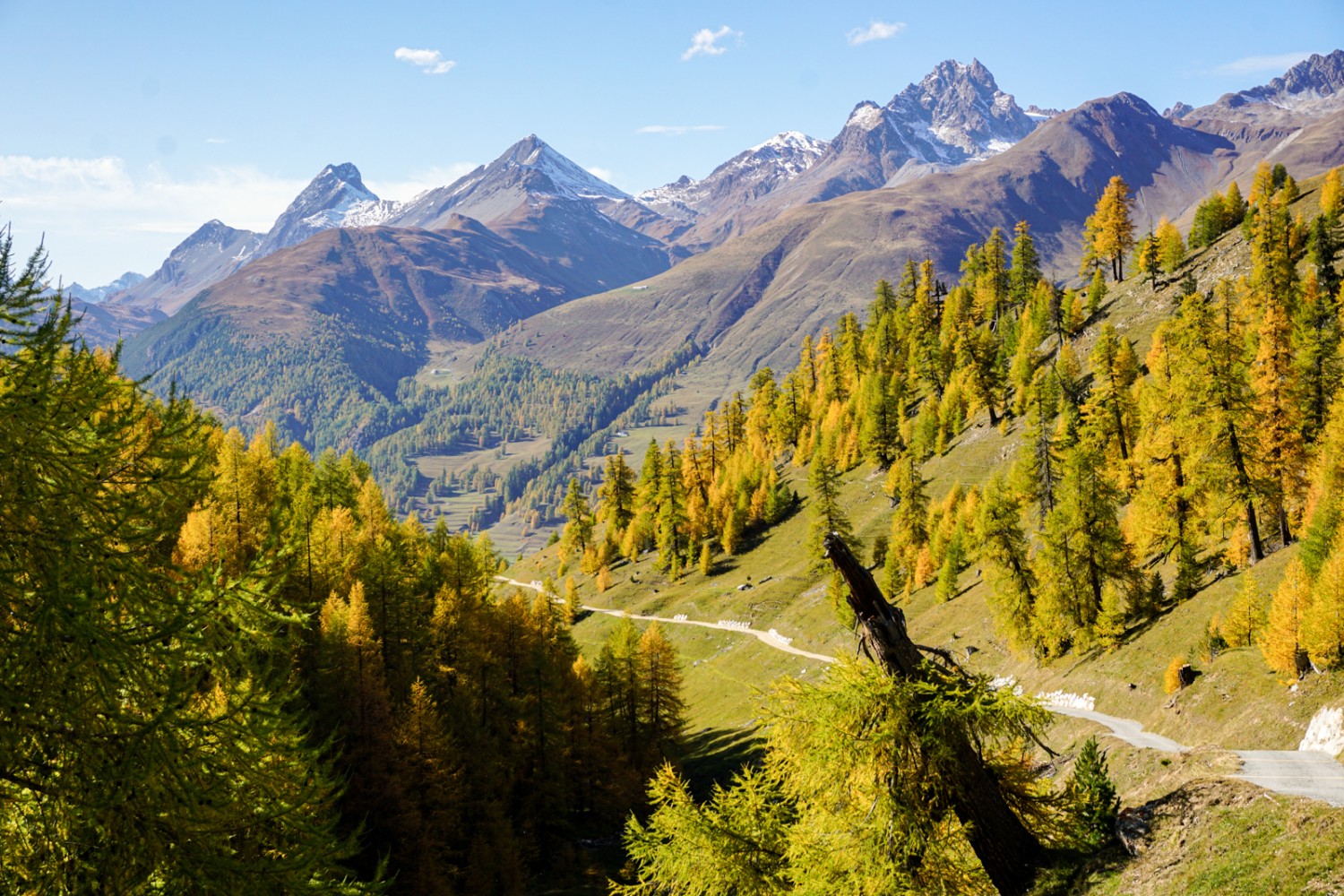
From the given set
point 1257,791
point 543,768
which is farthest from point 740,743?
point 1257,791

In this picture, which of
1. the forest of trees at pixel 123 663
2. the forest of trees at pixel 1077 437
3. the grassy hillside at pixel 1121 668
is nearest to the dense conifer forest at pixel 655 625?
the forest of trees at pixel 123 663

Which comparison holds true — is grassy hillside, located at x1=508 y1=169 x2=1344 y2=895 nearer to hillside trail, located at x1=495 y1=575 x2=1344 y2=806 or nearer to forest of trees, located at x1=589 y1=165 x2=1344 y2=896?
hillside trail, located at x1=495 y1=575 x2=1344 y2=806

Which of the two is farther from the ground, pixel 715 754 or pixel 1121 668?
pixel 1121 668

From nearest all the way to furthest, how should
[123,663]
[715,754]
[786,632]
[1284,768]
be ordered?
[123,663], [1284,768], [715,754], [786,632]

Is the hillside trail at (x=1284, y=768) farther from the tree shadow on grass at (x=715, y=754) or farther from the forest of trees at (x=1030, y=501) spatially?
the tree shadow on grass at (x=715, y=754)

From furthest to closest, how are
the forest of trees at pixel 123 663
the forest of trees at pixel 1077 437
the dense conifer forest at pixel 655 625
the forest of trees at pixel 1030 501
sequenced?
the forest of trees at pixel 1077 437 → the forest of trees at pixel 1030 501 → the dense conifer forest at pixel 655 625 → the forest of trees at pixel 123 663

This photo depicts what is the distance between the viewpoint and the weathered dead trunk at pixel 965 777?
519 inches

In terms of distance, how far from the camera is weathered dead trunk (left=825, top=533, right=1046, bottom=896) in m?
13.2

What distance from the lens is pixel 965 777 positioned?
1304 centimetres

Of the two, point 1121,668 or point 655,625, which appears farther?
point 655,625

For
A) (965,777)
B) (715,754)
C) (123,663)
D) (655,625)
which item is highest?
(123,663)

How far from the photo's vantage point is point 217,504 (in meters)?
45.0

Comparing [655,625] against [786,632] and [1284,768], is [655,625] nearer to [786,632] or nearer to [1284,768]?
[786,632]

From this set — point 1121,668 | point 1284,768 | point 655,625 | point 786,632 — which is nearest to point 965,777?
point 1284,768
